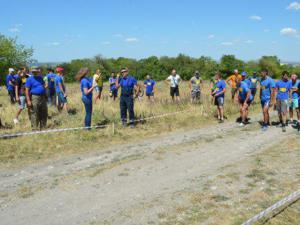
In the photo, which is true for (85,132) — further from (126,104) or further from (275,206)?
(275,206)

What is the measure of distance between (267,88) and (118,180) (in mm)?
6844

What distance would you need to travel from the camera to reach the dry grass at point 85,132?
8.30m

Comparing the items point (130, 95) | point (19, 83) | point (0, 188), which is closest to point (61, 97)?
point (19, 83)

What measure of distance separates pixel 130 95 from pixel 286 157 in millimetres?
5219

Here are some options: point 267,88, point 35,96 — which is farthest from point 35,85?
point 267,88

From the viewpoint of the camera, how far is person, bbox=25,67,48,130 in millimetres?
9375

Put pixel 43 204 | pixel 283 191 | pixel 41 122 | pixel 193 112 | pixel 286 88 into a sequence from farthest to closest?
pixel 193 112, pixel 286 88, pixel 41 122, pixel 283 191, pixel 43 204

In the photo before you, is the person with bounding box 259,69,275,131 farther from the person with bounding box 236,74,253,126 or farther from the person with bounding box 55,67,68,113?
the person with bounding box 55,67,68,113

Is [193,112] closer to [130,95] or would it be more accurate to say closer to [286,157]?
[130,95]

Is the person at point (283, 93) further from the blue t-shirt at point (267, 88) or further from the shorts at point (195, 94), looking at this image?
the shorts at point (195, 94)

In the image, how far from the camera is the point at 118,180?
6.38m

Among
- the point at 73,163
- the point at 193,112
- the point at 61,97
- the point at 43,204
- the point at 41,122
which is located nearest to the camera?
the point at 43,204

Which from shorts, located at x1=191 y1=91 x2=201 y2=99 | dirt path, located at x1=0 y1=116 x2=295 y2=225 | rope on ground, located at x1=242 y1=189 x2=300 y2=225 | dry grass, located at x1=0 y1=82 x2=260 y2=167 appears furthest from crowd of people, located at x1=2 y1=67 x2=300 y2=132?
rope on ground, located at x1=242 y1=189 x2=300 y2=225

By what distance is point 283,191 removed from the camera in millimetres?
5762
